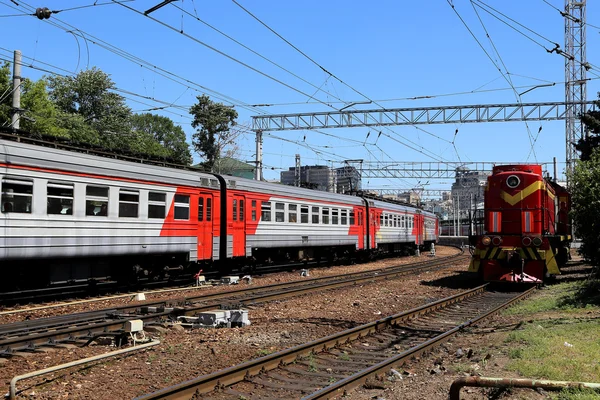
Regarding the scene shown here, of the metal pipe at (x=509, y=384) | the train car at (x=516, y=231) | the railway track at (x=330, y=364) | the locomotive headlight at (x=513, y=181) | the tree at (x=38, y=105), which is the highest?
the tree at (x=38, y=105)

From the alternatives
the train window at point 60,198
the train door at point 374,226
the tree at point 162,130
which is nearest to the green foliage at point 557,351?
the train window at point 60,198

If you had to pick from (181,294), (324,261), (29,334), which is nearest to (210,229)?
(181,294)

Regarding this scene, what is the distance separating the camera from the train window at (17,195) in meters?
12.0

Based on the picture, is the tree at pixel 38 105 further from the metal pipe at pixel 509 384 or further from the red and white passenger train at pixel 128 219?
the metal pipe at pixel 509 384

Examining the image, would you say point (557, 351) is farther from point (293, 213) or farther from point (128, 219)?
point (293, 213)

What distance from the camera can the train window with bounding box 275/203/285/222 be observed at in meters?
22.4

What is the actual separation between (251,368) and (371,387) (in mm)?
1542

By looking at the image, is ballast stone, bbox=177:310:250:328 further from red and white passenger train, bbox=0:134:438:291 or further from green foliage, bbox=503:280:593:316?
green foliage, bbox=503:280:593:316

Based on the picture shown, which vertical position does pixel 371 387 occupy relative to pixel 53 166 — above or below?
below

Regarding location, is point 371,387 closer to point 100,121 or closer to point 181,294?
point 181,294

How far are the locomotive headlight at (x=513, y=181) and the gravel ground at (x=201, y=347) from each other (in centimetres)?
415

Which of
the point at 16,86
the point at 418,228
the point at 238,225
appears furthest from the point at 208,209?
the point at 418,228

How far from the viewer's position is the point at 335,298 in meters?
14.9

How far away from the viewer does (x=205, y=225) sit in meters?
18.2
